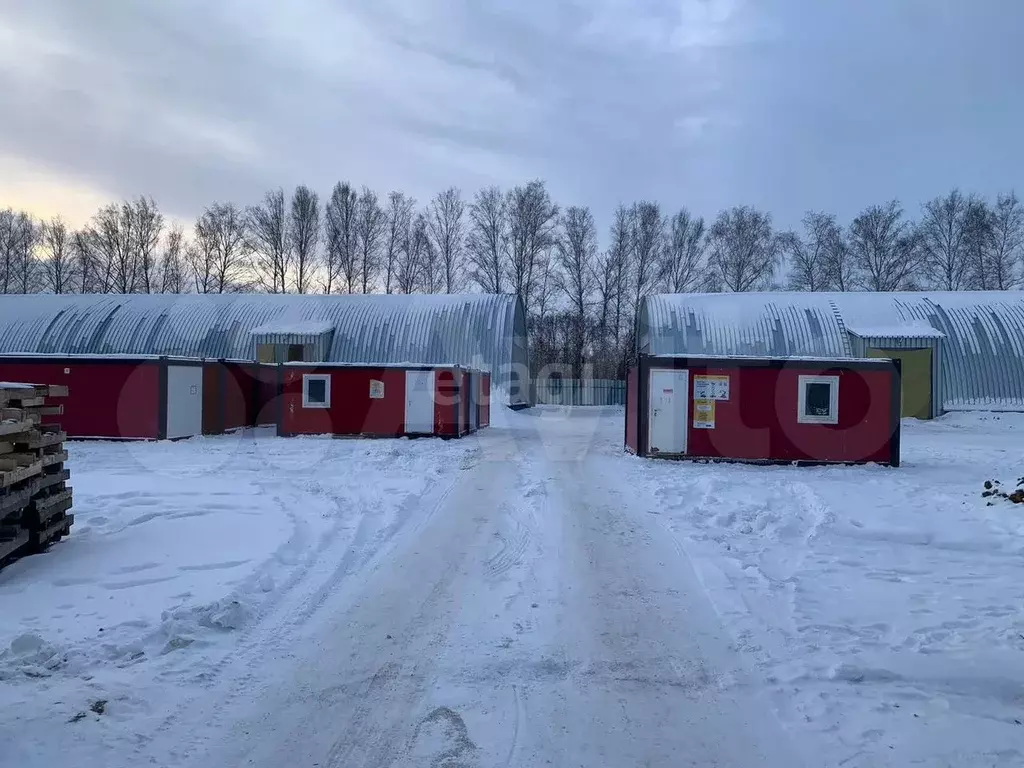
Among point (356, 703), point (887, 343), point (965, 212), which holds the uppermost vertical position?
point (965, 212)

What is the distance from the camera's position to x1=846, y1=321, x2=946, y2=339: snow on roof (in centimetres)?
3431

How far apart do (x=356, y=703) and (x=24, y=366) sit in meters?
21.3

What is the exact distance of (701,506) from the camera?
1138 cm

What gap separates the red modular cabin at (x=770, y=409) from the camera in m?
16.9

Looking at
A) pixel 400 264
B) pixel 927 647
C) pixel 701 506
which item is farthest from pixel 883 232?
pixel 927 647

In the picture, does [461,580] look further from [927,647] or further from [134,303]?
[134,303]

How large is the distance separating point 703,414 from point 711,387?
64 cm

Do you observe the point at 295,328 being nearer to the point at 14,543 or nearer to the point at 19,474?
the point at 14,543

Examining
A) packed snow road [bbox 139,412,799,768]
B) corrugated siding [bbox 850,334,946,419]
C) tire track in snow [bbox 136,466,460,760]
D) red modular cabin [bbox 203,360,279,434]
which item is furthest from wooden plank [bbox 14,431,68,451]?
corrugated siding [bbox 850,334,946,419]

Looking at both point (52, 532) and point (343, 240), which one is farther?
point (343, 240)

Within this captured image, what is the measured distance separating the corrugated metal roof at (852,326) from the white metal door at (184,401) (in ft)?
73.7

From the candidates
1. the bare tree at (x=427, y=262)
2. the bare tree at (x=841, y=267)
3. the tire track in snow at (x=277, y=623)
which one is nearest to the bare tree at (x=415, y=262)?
the bare tree at (x=427, y=262)

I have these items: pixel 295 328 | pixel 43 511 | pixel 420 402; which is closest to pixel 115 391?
pixel 420 402

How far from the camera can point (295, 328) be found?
1587 inches
